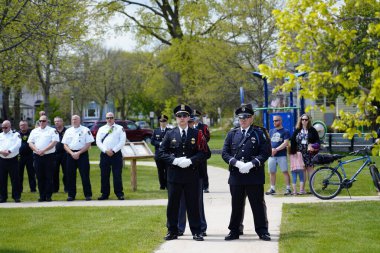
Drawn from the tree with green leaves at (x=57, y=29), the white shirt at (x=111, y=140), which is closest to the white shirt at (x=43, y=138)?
the white shirt at (x=111, y=140)

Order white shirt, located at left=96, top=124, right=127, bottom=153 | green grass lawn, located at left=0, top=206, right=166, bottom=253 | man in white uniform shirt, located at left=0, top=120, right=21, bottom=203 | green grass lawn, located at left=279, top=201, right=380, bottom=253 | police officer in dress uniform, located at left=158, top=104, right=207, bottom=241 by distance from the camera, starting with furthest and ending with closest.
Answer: white shirt, located at left=96, top=124, right=127, bottom=153 < man in white uniform shirt, located at left=0, top=120, right=21, bottom=203 < police officer in dress uniform, located at left=158, top=104, right=207, bottom=241 < green grass lawn, located at left=0, top=206, right=166, bottom=253 < green grass lawn, located at left=279, top=201, right=380, bottom=253

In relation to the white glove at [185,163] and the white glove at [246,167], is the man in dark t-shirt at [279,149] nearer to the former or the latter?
the white glove at [246,167]

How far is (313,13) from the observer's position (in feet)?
28.3

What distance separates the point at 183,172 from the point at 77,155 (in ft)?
21.2

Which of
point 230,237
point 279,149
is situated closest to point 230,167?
point 230,237

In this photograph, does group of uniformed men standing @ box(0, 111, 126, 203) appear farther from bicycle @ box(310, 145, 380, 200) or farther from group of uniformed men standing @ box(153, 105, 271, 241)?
group of uniformed men standing @ box(153, 105, 271, 241)

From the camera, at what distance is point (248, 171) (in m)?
10.5

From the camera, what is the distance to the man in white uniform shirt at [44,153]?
16656mm

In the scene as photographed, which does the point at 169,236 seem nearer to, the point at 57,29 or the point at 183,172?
the point at 183,172

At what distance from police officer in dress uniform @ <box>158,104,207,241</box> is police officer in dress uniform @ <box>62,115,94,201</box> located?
627cm

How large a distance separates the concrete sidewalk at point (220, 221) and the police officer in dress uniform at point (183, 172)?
361mm

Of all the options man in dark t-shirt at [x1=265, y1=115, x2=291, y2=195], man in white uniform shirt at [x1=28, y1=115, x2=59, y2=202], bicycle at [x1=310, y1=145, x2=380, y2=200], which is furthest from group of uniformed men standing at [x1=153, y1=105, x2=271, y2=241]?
man in white uniform shirt at [x1=28, y1=115, x2=59, y2=202]

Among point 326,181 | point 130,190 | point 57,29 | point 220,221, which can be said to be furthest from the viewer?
point 57,29

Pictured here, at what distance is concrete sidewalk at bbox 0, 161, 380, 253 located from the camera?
9945mm
